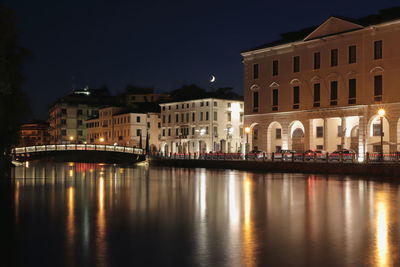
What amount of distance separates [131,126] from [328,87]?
199ft

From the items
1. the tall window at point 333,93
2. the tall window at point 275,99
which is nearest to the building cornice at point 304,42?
the tall window at point 333,93

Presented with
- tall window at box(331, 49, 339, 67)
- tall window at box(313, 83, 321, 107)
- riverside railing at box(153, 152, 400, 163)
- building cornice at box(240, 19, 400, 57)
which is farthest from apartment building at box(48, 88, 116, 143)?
tall window at box(331, 49, 339, 67)

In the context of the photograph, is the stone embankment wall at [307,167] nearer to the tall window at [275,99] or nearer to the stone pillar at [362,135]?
the stone pillar at [362,135]

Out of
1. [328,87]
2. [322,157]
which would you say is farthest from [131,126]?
[322,157]

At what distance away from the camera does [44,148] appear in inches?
2985

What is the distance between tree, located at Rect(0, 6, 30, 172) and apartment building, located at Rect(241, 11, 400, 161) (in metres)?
32.0

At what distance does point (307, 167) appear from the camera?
2201 inches

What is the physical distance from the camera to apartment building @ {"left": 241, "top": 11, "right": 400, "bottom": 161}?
59188mm

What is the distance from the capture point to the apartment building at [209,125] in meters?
97.3

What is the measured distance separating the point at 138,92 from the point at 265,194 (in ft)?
389

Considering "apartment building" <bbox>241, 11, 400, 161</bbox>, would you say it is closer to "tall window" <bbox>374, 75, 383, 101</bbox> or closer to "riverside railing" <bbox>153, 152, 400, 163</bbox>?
"tall window" <bbox>374, 75, 383, 101</bbox>

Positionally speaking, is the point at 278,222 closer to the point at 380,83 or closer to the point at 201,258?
the point at 201,258

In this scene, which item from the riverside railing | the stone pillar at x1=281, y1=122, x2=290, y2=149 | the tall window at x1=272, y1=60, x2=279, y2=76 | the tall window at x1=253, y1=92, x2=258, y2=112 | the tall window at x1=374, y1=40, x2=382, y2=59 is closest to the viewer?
the riverside railing

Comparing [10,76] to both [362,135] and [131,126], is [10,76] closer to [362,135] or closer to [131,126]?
[362,135]
